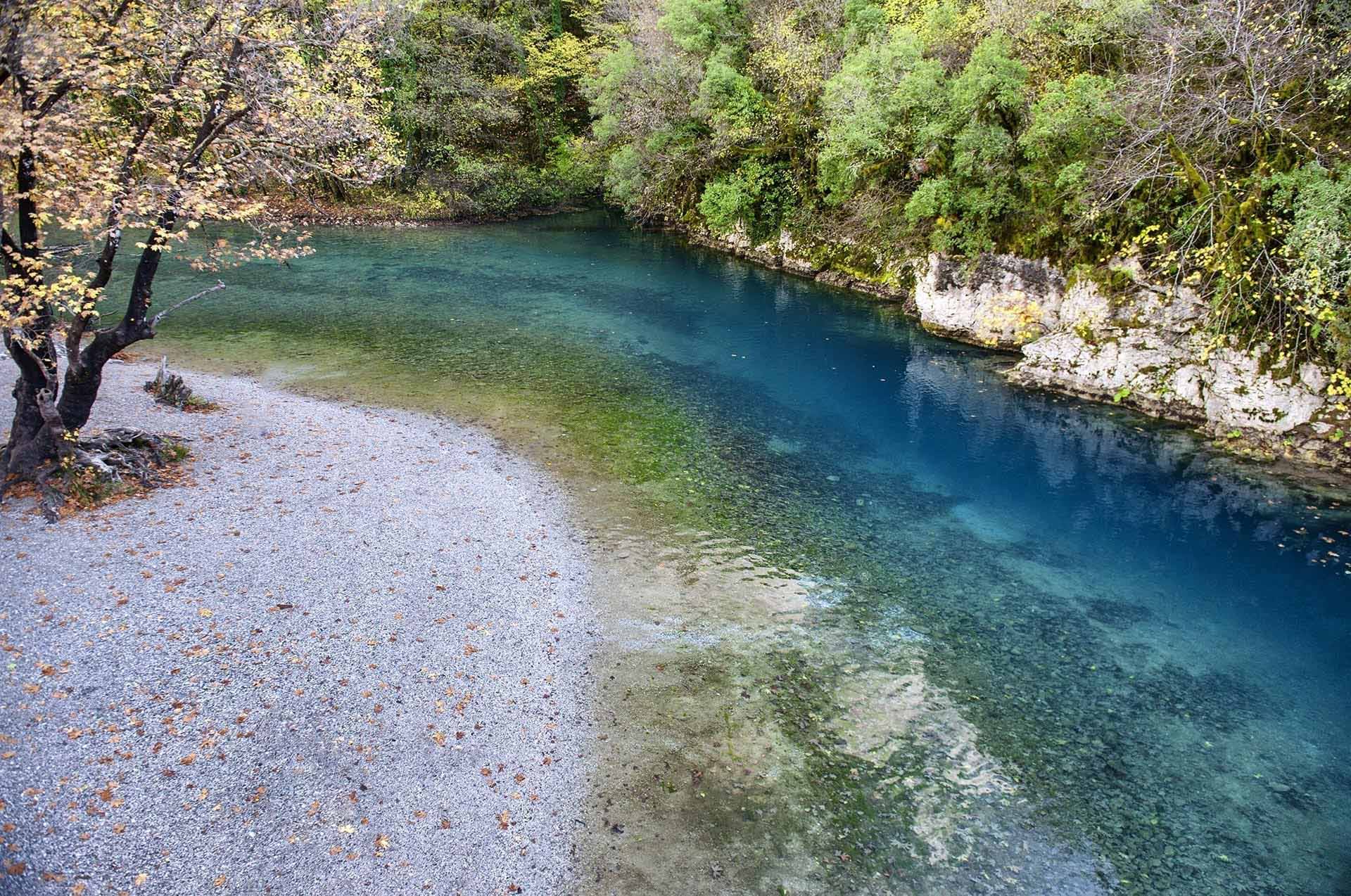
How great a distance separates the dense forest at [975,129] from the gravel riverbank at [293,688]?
1055 centimetres

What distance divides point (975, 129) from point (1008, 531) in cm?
1569

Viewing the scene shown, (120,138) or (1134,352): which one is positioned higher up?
(120,138)

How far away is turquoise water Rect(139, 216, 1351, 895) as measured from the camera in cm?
962

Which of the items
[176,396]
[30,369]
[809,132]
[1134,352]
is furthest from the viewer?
[809,132]

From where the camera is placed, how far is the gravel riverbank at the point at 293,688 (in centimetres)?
768

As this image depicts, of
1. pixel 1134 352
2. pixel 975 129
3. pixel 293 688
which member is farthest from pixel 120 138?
pixel 1134 352

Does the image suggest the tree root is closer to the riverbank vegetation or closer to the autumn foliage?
the autumn foliage

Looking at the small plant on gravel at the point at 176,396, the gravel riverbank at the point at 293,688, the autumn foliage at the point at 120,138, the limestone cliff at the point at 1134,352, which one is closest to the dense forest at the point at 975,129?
the limestone cliff at the point at 1134,352

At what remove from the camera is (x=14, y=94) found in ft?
36.8

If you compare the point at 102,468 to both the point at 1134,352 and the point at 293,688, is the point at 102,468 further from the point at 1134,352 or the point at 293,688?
the point at 1134,352

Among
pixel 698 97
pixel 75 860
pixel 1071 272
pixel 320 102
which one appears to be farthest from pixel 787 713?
pixel 698 97

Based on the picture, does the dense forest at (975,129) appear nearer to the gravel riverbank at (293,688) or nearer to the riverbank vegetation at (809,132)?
the riverbank vegetation at (809,132)

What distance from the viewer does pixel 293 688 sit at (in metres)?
9.73

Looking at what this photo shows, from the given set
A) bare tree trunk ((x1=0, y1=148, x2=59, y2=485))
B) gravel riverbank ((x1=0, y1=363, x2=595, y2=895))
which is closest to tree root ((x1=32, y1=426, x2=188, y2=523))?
bare tree trunk ((x1=0, y1=148, x2=59, y2=485))
